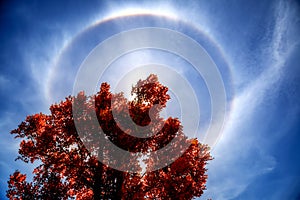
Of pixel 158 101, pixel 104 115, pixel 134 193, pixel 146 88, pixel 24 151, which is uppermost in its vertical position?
pixel 146 88

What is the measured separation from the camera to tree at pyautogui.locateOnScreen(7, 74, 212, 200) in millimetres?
14109

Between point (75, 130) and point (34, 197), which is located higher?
point (75, 130)

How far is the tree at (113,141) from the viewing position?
14.1 meters

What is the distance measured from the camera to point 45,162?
49.8 ft

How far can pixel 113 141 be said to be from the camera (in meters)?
14.4

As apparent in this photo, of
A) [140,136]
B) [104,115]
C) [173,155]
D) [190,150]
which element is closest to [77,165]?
Result: [104,115]

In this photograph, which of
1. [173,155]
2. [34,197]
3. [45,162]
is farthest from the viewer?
[34,197]

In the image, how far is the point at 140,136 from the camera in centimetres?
1430

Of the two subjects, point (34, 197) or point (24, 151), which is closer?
point (24, 151)

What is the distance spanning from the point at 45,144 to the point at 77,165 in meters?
3.19

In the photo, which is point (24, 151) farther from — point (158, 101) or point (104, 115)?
point (158, 101)

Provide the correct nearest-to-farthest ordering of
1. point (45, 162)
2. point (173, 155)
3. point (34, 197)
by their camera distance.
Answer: point (173, 155), point (45, 162), point (34, 197)

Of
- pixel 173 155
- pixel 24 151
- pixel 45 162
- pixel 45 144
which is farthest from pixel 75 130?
pixel 173 155

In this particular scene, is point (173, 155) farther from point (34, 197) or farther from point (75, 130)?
point (34, 197)
